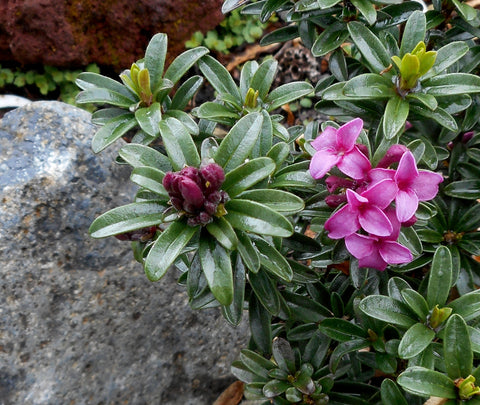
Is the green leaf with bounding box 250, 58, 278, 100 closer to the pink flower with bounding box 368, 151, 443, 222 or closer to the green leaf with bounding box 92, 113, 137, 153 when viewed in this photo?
the green leaf with bounding box 92, 113, 137, 153

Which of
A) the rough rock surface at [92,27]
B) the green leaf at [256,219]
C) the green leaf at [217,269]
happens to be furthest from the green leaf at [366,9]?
the rough rock surface at [92,27]

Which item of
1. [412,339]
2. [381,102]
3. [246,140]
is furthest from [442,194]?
[246,140]

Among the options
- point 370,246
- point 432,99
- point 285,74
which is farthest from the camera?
point 285,74

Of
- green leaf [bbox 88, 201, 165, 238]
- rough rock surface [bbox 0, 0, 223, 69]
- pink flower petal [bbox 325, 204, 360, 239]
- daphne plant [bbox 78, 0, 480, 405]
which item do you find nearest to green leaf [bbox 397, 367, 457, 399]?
daphne plant [bbox 78, 0, 480, 405]

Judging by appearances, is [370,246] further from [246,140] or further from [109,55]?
[109,55]

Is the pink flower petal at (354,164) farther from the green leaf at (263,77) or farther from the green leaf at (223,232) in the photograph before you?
the green leaf at (263,77)

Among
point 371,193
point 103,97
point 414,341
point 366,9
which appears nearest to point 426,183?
point 371,193
